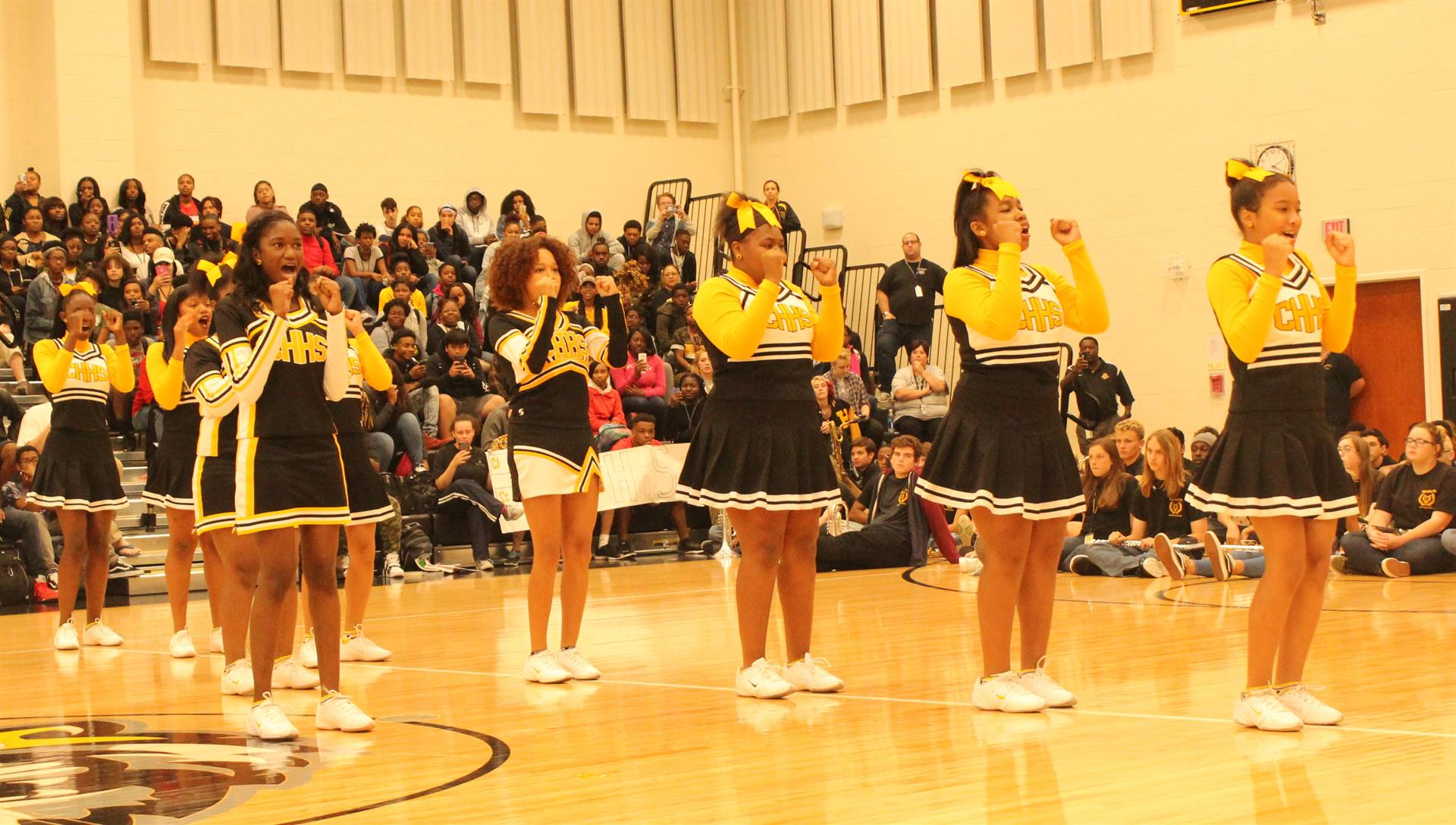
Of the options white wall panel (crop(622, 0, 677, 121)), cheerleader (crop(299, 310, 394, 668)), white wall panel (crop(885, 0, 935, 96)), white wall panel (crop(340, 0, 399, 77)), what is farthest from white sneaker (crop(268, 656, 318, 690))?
white wall panel (crop(622, 0, 677, 121))

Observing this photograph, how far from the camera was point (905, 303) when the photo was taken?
16797mm

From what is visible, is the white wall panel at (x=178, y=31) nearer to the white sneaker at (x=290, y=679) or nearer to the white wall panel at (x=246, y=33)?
the white wall panel at (x=246, y=33)

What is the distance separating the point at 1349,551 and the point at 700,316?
226 inches

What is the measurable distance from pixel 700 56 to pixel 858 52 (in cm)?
227

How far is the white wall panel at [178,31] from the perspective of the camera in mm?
16688

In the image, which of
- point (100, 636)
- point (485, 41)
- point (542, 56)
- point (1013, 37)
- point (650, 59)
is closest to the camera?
point (100, 636)

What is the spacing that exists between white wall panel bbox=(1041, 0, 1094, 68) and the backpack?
1131 centimetres

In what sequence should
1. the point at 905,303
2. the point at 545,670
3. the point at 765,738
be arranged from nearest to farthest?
the point at 765,738 < the point at 545,670 < the point at 905,303

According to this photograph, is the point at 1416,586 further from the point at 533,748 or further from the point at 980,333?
the point at 533,748

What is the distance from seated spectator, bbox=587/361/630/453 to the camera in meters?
13.7

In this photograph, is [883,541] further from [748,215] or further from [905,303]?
[748,215]

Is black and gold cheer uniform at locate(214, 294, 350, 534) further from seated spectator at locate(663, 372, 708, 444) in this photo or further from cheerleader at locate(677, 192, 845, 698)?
seated spectator at locate(663, 372, 708, 444)

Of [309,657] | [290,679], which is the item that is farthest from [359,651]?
[290,679]

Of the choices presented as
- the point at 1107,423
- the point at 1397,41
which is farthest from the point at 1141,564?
the point at 1397,41
